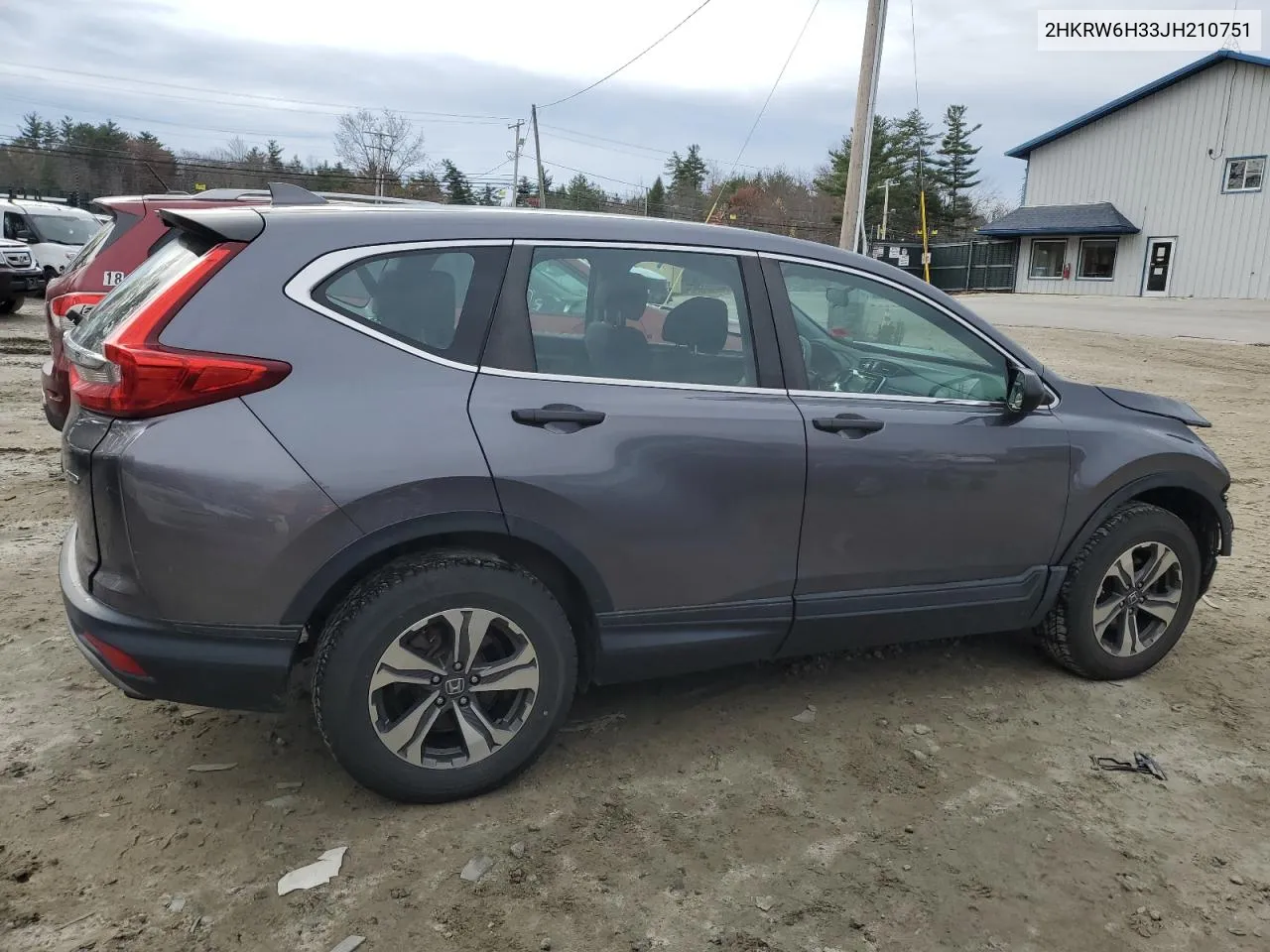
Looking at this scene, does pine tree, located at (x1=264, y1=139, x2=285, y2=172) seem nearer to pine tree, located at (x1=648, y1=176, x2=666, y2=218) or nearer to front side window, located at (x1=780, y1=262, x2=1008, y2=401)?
pine tree, located at (x1=648, y1=176, x2=666, y2=218)

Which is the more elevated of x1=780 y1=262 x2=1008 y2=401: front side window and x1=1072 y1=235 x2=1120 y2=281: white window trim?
x1=1072 y1=235 x2=1120 y2=281: white window trim

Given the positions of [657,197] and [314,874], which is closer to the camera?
[314,874]

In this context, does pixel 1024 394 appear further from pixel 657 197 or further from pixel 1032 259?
pixel 657 197

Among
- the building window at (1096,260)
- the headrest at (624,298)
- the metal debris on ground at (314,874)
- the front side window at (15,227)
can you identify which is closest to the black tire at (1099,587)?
the headrest at (624,298)

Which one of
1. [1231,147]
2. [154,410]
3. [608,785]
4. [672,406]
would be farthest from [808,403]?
[1231,147]

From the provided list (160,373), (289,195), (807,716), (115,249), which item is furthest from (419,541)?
(115,249)

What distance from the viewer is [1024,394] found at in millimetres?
3463

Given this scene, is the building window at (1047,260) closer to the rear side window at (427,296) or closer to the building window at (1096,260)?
the building window at (1096,260)

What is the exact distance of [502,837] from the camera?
9.22 ft

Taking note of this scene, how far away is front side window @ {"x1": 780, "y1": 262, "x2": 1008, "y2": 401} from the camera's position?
339 cm

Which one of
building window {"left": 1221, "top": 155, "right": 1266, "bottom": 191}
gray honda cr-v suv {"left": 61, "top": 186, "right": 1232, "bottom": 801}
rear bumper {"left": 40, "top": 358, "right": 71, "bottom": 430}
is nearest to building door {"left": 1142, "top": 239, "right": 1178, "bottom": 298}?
building window {"left": 1221, "top": 155, "right": 1266, "bottom": 191}

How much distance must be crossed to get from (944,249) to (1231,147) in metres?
11.3

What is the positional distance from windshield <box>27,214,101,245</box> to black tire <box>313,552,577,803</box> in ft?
65.7

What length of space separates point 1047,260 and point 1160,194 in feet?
16.2
